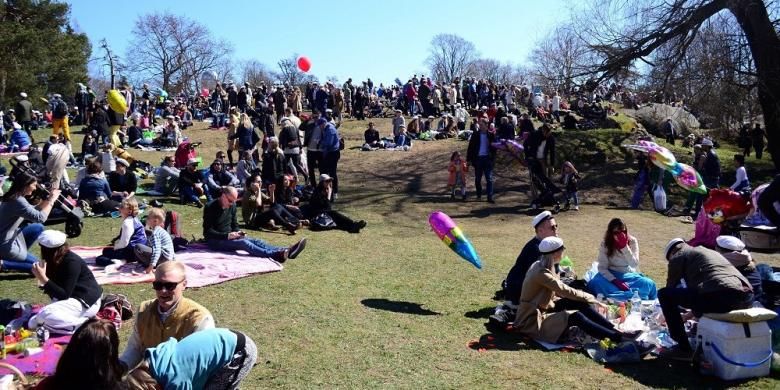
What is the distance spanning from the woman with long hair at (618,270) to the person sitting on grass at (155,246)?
5425 millimetres

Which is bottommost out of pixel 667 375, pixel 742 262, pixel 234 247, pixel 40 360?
pixel 667 375

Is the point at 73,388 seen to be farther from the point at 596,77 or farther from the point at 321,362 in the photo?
the point at 596,77

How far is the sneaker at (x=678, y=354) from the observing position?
6.13 metres

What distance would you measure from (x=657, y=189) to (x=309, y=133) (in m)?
8.96

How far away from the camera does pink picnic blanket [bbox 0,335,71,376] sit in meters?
5.38

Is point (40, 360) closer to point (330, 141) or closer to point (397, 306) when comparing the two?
point (397, 306)

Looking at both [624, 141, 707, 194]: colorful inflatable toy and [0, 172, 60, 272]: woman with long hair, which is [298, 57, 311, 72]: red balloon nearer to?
[624, 141, 707, 194]: colorful inflatable toy

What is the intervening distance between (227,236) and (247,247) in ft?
1.24

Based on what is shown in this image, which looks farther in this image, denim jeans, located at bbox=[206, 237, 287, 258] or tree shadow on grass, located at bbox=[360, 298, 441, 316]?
denim jeans, located at bbox=[206, 237, 287, 258]

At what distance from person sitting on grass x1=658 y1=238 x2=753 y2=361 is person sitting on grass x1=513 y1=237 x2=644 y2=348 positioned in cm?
32

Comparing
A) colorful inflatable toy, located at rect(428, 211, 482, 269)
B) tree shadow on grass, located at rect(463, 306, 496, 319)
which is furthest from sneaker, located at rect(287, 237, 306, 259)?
tree shadow on grass, located at rect(463, 306, 496, 319)

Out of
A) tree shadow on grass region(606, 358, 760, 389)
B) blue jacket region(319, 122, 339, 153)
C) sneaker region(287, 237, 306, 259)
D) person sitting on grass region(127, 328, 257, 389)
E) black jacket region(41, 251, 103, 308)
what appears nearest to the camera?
person sitting on grass region(127, 328, 257, 389)

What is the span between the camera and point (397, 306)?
7703 mm

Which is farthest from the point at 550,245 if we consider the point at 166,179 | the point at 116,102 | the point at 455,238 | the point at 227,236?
the point at 116,102
